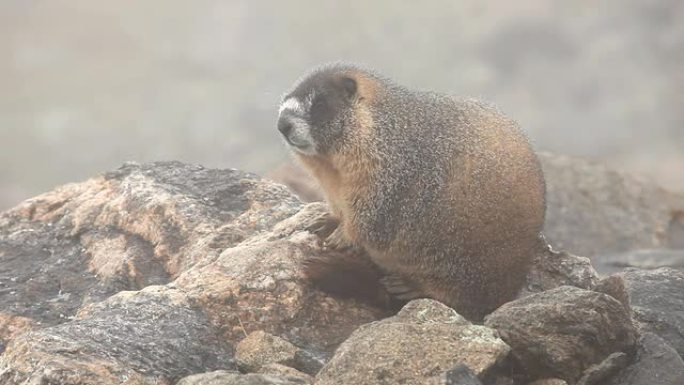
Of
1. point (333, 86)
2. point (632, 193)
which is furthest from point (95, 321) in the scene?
point (632, 193)

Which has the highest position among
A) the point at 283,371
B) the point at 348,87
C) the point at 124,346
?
the point at 348,87

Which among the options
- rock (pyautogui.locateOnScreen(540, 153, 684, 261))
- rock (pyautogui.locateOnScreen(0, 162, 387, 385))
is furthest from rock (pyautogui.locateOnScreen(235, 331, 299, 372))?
rock (pyautogui.locateOnScreen(540, 153, 684, 261))

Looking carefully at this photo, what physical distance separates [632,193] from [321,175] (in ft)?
34.3

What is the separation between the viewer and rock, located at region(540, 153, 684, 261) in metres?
16.9

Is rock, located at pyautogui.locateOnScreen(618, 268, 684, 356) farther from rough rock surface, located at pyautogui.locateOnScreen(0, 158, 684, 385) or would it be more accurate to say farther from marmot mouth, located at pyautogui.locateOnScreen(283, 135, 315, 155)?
marmot mouth, located at pyautogui.locateOnScreen(283, 135, 315, 155)

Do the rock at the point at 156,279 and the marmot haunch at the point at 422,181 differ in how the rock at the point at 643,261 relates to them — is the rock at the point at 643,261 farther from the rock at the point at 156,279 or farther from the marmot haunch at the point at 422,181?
the rock at the point at 156,279

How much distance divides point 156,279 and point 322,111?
1751 millimetres

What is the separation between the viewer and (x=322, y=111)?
8570mm

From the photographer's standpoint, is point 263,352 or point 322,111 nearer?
point 263,352

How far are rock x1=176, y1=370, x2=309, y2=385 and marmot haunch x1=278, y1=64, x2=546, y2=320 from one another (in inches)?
82.8

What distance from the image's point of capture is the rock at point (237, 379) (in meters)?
5.86

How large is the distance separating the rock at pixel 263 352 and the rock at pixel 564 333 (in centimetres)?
Answer: 116

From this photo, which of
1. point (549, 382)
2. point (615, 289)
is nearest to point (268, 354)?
point (549, 382)

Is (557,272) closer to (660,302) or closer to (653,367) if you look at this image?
(660,302)
